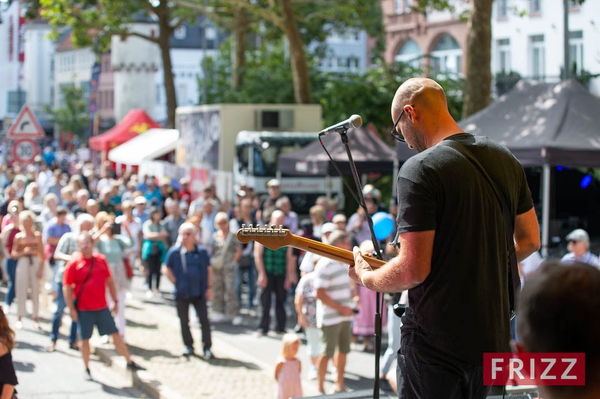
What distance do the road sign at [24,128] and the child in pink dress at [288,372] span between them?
40.5 feet

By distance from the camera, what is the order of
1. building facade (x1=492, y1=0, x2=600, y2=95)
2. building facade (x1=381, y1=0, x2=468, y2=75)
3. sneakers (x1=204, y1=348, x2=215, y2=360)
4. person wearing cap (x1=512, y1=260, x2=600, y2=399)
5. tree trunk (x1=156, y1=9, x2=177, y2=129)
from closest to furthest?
person wearing cap (x1=512, y1=260, x2=600, y2=399) < sneakers (x1=204, y1=348, x2=215, y2=360) < tree trunk (x1=156, y1=9, x2=177, y2=129) < building facade (x1=492, y1=0, x2=600, y2=95) < building facade (x1=381, y1=0, x2=468, y2=75)

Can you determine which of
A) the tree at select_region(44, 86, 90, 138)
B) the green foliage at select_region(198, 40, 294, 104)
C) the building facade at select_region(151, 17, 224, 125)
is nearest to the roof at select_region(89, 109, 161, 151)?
the green foliage at select_region(198, 40, 294, 104)

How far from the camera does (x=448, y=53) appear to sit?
4972 cm

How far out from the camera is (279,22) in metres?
26.3

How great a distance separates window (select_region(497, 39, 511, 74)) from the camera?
142ft

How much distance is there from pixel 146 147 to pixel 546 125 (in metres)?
26.9

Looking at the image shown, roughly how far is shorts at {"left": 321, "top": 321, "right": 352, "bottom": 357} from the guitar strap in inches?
258

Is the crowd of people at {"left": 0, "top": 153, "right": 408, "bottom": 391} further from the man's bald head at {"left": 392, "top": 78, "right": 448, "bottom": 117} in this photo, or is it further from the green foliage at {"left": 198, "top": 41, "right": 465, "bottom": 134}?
the green foliage at {"left": 198, "top": 41, "right": 465, "bottom": 134}

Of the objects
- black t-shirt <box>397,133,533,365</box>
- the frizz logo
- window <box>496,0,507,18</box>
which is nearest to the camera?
the frizz logo

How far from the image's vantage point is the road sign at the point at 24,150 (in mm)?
19859

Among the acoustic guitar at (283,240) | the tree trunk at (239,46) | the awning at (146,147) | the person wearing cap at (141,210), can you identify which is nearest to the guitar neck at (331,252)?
the acoustic guitar at (283,240)

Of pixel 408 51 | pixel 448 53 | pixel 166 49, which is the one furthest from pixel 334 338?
pixel 408 51

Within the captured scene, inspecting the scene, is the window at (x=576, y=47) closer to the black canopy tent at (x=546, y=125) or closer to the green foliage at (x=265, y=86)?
the green foliage at (x=265, y=86)

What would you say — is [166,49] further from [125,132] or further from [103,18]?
[125,132]
